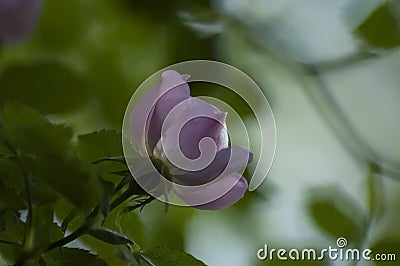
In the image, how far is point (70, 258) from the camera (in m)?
0.19

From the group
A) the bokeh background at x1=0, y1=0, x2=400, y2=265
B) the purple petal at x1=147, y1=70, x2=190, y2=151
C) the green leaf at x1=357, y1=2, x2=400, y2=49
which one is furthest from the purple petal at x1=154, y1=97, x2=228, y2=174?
the green leaf at x1=357, y1=2, x2=400, y2=49

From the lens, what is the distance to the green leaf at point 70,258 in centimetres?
19

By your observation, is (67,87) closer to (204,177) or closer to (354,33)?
(204,177)

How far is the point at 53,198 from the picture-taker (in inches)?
6.8

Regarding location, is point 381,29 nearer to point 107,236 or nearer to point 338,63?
point 338,63

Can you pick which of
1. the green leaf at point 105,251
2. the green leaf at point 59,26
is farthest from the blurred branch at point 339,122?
the green leaf at point 105,251

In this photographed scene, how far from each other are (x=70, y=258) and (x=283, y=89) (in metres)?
0.41

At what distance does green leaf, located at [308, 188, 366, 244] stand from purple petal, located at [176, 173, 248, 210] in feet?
0.95

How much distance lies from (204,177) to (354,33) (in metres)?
0.33

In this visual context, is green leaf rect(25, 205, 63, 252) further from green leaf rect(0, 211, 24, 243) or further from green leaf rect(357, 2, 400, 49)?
green leaf rect(357, 2, 400, 49)

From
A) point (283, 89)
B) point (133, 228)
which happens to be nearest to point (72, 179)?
point (133, 228)

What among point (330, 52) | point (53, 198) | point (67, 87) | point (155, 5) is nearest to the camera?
point (53, 198)

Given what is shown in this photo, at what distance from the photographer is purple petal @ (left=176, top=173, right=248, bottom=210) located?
0.63 feet

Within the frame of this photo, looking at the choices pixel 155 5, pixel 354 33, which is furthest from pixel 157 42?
pixel 354 33
